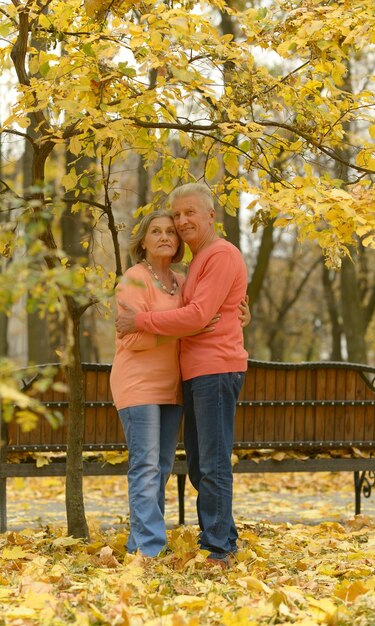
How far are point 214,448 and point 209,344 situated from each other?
56 cm

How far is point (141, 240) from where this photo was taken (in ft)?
17.7

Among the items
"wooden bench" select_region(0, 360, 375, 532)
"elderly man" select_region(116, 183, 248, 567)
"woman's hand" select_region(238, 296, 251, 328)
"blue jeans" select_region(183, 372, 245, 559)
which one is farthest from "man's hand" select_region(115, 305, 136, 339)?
"wooden bench" select_region(0, 360, 375, 532)

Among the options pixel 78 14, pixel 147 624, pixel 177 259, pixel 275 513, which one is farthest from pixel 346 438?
pixel 147 624

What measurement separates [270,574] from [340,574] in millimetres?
355

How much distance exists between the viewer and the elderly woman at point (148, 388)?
5.13 metres

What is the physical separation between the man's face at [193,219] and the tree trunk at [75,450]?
103 centimetres

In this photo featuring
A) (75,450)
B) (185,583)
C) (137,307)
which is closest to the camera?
(185,583)

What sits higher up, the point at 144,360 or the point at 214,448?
the point at 144,360

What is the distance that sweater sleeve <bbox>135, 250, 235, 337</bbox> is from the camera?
499 cm

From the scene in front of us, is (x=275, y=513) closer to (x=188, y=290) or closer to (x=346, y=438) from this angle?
(x=346, y=438)

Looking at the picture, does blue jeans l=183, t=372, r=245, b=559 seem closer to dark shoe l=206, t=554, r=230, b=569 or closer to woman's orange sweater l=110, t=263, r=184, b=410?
Result: dark shoe l=206, t=554, r=230, b=569

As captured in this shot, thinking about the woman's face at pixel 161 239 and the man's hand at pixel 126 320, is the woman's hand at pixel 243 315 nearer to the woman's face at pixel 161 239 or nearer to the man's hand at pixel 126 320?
the woman's face at pixel 161 239

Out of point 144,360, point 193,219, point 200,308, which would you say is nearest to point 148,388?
point 144,360

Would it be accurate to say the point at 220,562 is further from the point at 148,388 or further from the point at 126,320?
the point at 126,320
